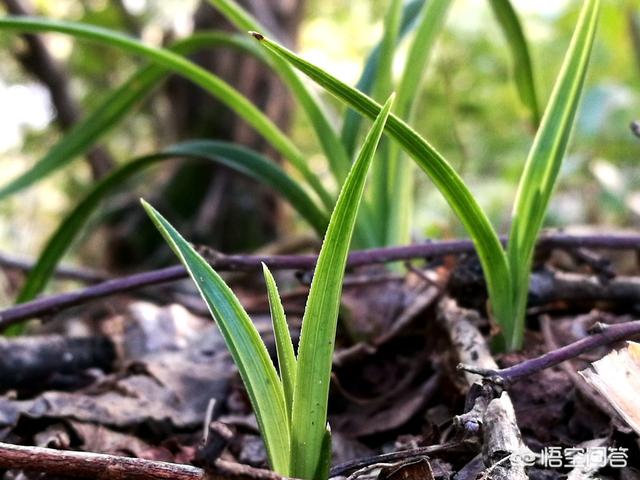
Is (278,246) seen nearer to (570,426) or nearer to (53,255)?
(53,255)

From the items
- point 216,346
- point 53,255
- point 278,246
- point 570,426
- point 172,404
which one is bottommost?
point 570,426

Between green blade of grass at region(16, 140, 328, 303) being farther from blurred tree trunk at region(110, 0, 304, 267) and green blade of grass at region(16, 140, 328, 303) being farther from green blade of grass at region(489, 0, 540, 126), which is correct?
blurred tree trunk at region(110, 0, 304, 267)

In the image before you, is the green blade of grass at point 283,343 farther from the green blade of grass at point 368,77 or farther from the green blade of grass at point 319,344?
the green blade of grass at point 368,77

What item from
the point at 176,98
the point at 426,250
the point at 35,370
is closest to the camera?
the point at 426,250

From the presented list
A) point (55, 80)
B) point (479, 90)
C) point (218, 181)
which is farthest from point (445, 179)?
point (479, 90)

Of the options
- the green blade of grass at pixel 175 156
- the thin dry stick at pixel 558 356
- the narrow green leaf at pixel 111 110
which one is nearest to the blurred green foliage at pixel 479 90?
the green blade of grass at pixel 175 156

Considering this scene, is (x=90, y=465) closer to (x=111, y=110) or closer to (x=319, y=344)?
(x=319, y=344)

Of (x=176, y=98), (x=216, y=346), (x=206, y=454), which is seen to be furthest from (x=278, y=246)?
(x=206, y=454)
